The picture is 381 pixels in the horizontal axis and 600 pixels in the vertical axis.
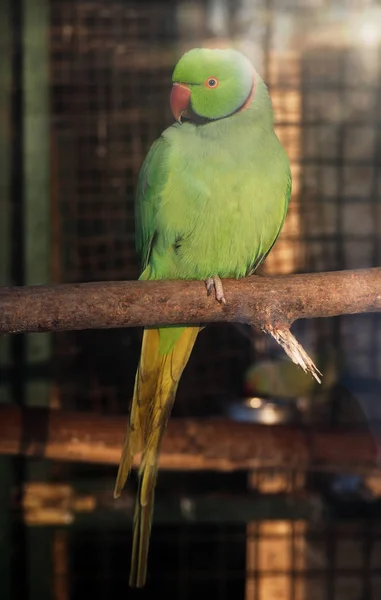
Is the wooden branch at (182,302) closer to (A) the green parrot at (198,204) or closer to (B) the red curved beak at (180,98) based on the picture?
(A) the green parrot at (198,204)

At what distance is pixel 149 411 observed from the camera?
28.6 inches

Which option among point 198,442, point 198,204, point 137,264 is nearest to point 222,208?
point 198,204

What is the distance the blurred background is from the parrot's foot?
17cm

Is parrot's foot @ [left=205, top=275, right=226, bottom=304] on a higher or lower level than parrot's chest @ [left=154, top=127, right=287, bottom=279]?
lower

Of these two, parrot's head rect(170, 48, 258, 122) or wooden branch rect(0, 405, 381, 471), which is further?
wooden branch rect(0, 405, 381, 471)

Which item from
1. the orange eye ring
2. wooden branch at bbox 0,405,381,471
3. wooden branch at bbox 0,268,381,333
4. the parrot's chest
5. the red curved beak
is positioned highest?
the orange eye ring

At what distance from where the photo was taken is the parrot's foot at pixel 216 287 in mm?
686

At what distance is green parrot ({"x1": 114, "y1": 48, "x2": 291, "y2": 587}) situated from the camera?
0.67 metres

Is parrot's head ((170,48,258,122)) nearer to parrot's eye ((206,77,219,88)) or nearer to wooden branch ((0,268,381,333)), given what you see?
parrot's eye ((206,77,219,88))

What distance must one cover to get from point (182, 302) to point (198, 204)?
0.34 ft

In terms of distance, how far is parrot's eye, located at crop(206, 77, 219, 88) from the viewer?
66 cm

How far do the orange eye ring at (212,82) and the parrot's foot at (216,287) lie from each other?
185mm

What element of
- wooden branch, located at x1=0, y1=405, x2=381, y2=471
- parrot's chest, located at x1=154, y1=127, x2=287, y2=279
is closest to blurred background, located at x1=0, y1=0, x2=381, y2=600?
wooden branch, located at x1=0, y1=405, x2=381, y2=471

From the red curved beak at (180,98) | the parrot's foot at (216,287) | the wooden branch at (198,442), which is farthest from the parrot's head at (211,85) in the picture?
the wooden branch at (198,442)
